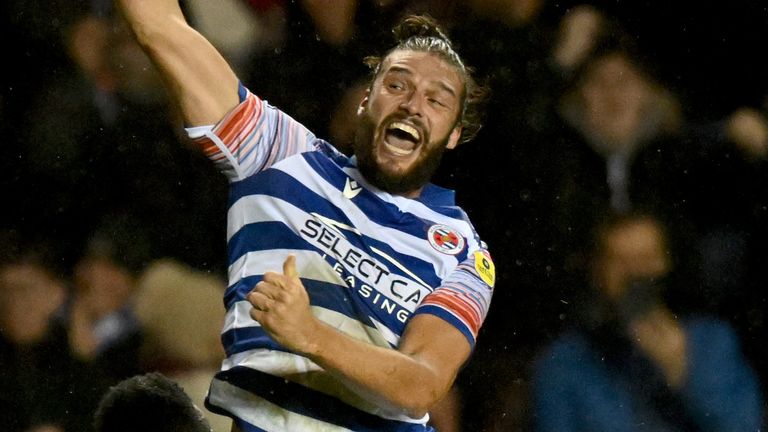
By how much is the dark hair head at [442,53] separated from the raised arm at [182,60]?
42 centimetres

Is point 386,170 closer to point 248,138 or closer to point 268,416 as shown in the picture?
point 248,138

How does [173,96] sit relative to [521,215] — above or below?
above

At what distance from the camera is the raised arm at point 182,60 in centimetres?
185

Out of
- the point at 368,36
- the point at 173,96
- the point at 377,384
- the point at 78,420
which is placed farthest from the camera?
the point at 368,36

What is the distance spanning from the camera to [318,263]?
195 centimetres

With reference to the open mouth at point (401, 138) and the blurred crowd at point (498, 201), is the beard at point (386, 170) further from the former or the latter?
the blurred crowd at point (498, 201)

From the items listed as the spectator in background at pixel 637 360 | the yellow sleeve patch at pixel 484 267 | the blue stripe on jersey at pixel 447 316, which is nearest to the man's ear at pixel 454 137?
the yellow sleeve patch at pixel 484 267

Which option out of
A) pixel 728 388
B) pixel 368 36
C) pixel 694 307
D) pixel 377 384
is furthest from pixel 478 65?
pixel 377 384

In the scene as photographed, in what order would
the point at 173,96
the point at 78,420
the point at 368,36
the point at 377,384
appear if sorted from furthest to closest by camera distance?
the point at 368,36, the point at 78,420, the point at 173,96, the point at 377,384

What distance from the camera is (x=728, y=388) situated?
2816 millimetres

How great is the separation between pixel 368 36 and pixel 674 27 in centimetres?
79

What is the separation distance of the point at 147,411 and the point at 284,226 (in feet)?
1.40

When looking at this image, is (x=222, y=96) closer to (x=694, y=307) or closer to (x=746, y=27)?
(x=694, y=307)

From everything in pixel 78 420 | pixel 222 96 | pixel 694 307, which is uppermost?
pixel 222 96
